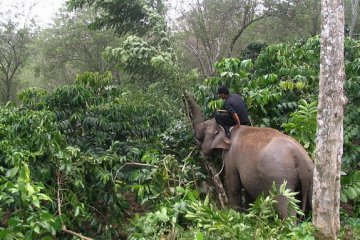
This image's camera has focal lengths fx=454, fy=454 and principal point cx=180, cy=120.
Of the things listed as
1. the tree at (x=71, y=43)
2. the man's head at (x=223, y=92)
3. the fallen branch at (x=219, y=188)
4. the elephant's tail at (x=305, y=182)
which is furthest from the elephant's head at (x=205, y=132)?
the tree at (x=71, y=43)

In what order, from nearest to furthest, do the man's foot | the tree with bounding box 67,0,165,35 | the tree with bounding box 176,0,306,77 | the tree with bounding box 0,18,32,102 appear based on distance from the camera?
the man's foot
the tree with bounding box 67,0,165,35
the tree with bounding box 176,0,306,77
the tree with bounding box 0,18,32,102

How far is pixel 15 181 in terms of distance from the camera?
16.2 feet

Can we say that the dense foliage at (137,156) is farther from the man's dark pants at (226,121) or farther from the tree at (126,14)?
the tree at (126,14)

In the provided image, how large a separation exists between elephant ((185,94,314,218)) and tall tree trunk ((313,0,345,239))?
0.43m

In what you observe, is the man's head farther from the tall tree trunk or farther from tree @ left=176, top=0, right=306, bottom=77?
tree @ left=176, top=0, right=306, bottom=77

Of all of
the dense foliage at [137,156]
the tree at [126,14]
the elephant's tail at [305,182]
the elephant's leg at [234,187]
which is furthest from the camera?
the tree at [126,14]

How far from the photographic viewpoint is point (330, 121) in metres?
4.81

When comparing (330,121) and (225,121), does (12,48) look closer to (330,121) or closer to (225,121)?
(225,121)

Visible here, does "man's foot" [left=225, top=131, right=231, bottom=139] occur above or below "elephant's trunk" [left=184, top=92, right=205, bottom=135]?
below

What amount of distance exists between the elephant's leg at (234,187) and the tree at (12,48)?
2275 centimetres

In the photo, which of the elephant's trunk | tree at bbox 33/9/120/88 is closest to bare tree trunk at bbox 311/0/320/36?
tree at bbox 33/9/120/88

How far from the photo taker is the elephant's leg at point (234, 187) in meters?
7.02

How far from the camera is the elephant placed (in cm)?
586

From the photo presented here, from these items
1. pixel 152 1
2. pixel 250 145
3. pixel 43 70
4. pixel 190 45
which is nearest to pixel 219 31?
pixel 190 45
